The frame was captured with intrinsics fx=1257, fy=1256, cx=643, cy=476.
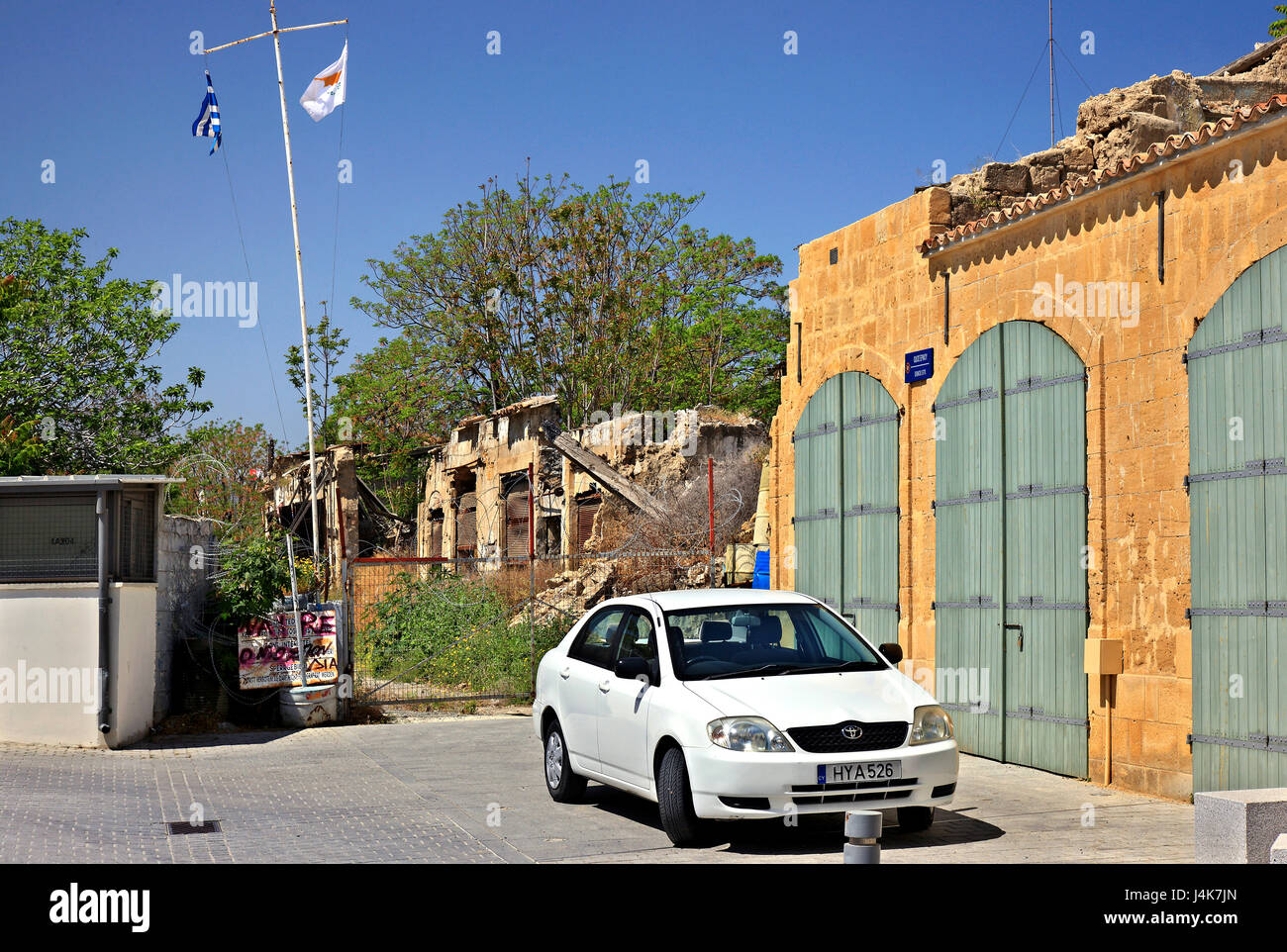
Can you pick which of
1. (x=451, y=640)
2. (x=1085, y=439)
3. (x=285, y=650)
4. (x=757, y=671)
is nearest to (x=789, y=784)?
(x=757, y=671)

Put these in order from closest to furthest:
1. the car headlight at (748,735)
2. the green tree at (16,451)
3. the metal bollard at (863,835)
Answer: the metal bollard at (863,835) → the car headlight at (748,735) → the green tree at (16,451)

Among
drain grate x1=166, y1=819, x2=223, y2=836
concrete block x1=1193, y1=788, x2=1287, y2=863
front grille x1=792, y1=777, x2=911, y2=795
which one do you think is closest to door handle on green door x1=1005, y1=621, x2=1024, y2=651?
front grille x1=792, y1=777, x2=911, y2=795

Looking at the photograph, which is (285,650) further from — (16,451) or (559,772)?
(16,451)

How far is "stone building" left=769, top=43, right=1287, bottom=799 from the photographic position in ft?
31.6

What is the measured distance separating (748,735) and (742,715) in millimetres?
133

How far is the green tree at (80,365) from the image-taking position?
1169 inches

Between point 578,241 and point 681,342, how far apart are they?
14.1ft

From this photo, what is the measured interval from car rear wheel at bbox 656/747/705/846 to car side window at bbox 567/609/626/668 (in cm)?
155

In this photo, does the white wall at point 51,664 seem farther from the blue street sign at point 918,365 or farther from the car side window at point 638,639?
the blue street sign at point 918,365

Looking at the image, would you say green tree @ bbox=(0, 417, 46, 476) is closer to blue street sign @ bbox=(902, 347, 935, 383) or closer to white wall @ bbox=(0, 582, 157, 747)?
white wall @ bbox=(0, 582, 157, 747)

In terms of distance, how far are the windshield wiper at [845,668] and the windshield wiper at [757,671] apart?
62 mm

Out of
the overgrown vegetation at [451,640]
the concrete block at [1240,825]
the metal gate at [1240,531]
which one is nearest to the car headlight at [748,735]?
the concrete block at [1240,825]

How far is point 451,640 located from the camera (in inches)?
A: 769
